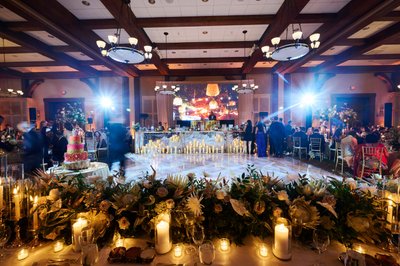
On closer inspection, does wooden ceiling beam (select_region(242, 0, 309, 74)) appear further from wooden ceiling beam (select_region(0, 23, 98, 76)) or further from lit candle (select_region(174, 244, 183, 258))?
wooden ceiling beam (select_region(0, 23, 98, 76))

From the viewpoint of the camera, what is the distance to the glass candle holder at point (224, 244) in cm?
137

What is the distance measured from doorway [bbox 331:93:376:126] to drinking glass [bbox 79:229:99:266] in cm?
1377

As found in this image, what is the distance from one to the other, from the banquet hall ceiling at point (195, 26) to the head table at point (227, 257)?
468 cm

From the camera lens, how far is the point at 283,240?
1.25 metres

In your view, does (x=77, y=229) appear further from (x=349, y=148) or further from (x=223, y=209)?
(x=349, y=148)

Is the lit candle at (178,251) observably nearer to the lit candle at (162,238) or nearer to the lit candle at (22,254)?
the lit candle at (162,238)

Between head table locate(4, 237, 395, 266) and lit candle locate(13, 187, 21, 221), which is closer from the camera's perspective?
head table locate(4, 237, 395, 266)

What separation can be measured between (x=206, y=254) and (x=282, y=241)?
1.56 ft

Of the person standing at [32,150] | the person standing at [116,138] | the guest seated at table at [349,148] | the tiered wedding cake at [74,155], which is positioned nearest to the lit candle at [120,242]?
the tiered wedding cake at [74,155]

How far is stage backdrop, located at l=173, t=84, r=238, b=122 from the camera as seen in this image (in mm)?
13727

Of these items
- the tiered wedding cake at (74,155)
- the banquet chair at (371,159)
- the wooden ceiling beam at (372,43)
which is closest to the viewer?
the tiered wedding cake at (74,155)

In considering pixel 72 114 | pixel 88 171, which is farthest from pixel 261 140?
pixel 72 114

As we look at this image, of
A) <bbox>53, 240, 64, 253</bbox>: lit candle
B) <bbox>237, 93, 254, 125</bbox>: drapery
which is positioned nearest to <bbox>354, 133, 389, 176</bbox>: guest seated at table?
<bbox>53, 240, 64, 253</bbox>: lit candle

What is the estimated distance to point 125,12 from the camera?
191 inches
